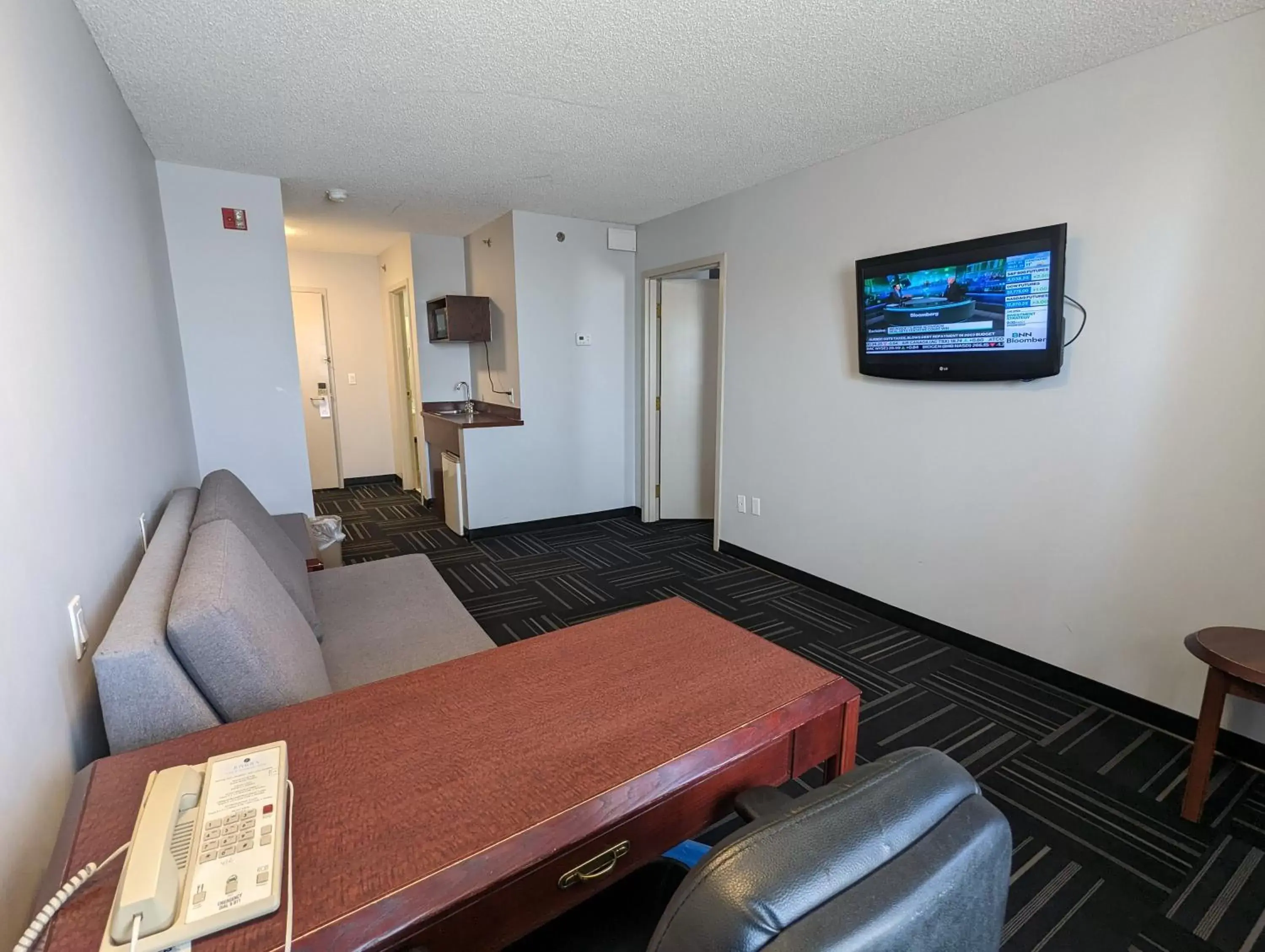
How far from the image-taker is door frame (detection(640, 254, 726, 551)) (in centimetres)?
394

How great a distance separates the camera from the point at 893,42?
199 cm

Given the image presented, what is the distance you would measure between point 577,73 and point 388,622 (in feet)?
6.88

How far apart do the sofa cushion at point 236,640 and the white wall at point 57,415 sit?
192 mm

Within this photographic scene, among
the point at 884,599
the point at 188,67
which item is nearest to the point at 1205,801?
the point at 884,599

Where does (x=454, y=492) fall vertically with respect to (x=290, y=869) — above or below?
below

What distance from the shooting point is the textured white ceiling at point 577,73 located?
181 cm

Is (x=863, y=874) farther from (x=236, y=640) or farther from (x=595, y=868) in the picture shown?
(x=236, y=640)

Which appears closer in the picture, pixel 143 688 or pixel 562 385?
pixel 143 688

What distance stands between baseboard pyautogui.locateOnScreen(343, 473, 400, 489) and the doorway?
0.48 m

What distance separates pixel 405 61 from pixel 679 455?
131 inches

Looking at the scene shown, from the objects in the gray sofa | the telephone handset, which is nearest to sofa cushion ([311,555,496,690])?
the gray sofa

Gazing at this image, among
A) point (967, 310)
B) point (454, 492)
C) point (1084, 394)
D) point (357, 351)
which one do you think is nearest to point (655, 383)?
point (454, 492)

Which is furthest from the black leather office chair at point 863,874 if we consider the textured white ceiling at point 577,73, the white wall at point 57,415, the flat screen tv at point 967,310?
the flat screen tv at point 967,310

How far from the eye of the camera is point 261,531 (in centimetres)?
212
